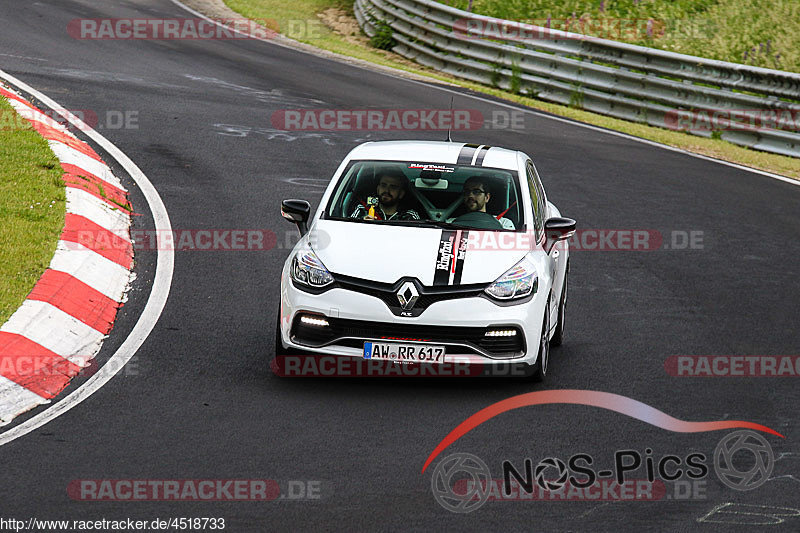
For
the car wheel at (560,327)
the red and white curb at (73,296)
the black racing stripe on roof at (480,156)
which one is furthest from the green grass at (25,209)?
the car wheel at (560,327)

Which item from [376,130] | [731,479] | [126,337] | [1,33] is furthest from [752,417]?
[1,33]

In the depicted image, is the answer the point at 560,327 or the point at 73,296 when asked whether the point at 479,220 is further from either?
the point at 73,296

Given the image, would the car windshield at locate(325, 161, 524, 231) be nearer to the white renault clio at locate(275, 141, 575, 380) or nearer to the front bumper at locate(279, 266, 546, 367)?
the white renault clio at locate(275, 141, 575, 380)

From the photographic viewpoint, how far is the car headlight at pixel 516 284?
7.71 m

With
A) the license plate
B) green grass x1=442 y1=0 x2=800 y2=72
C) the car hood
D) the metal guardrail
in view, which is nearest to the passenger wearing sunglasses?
the car hood

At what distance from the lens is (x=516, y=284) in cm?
780

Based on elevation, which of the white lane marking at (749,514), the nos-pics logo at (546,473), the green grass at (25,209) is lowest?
the nos-pics logo at (546,473)

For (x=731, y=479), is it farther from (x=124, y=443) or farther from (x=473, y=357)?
(x=124, y=443)

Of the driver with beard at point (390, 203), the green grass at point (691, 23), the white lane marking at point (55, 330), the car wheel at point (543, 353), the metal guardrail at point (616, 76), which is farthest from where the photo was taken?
the green grass at point (691, 23)

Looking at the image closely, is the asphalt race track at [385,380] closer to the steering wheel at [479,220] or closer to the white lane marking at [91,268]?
the white lane marking at [91,268]

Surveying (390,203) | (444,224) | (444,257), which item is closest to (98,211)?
(390,203)

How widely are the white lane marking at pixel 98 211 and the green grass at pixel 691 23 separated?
44.8 ft

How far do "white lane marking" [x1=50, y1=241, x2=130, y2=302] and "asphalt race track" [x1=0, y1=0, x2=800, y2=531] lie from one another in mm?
180

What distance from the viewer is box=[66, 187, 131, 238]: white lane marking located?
10727mm
